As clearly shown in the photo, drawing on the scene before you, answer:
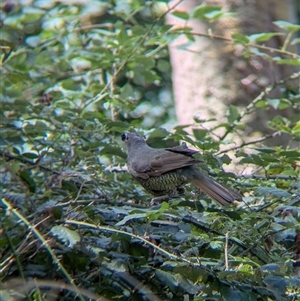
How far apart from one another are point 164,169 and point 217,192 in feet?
2.14

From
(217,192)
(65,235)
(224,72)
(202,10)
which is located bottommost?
(224,72)

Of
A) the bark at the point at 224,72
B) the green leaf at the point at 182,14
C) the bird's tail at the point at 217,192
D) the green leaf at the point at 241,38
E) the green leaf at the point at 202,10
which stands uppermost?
the bird's tail at the point at 217,192

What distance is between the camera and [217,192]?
337cm

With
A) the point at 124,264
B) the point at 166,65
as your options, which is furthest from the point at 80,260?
the point at 166,65

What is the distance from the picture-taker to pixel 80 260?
269 cm

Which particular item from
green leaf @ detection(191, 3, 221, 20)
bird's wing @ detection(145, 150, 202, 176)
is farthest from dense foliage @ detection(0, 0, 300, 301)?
green leaf @ detection(191, 3, 221, 20)

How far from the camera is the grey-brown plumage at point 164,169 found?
3.70 m

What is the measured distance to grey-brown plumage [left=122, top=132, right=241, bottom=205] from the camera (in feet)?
12.1

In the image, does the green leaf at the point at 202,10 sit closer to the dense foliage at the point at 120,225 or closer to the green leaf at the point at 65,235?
the dense foliage at the point at 120,225

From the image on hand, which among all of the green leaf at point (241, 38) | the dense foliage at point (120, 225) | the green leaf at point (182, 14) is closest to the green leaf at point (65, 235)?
the dense foliage at point (120, 225)

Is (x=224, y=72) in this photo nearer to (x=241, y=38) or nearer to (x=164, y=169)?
(x=241, y=38)

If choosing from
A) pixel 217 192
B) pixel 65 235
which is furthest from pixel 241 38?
pixel 65 235

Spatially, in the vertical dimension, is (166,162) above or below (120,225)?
below

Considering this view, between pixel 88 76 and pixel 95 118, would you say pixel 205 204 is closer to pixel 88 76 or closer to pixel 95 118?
pixel 95 118
